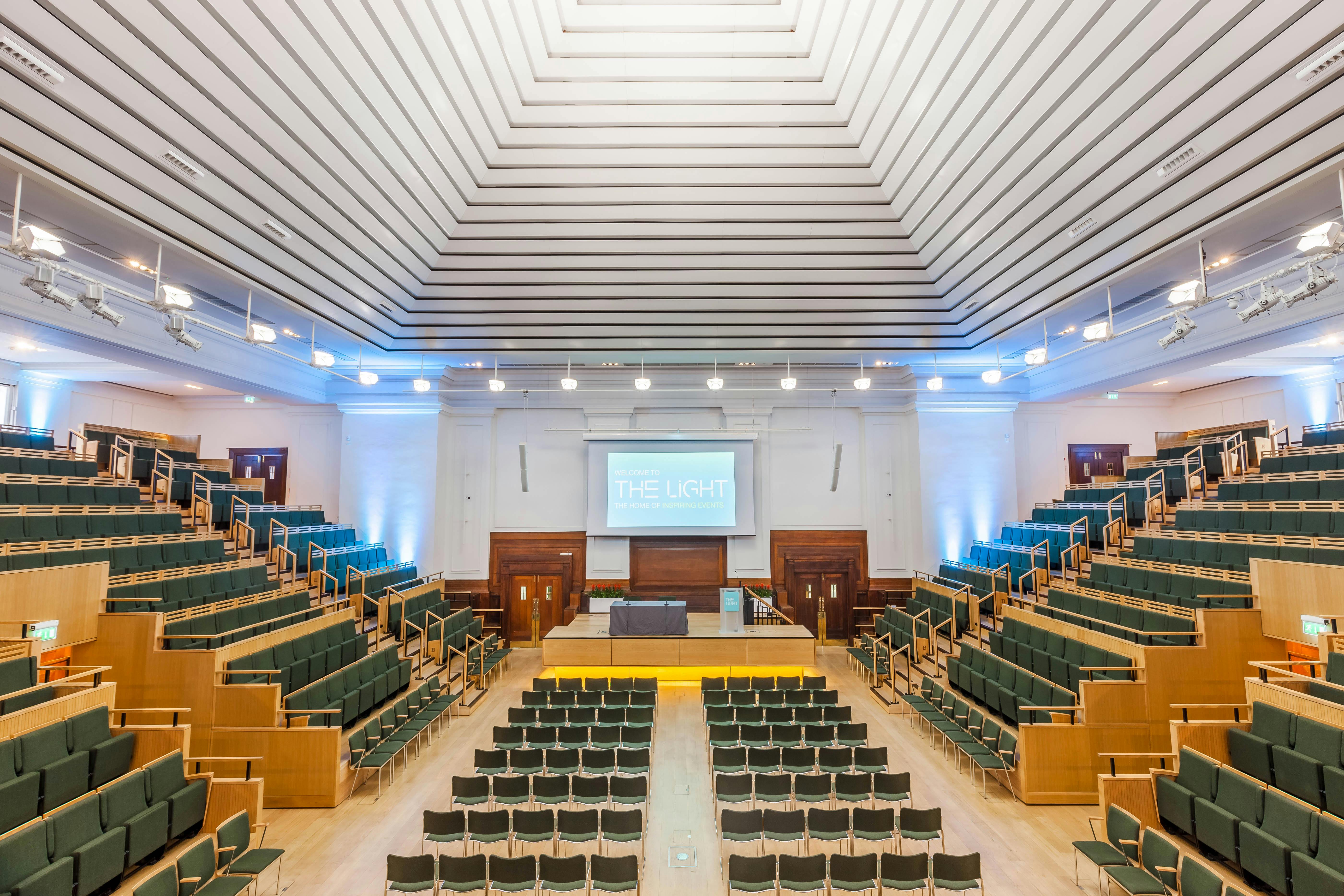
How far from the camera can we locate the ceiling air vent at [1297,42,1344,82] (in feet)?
15.1

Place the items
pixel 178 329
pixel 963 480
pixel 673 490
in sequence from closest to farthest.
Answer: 1. pixel 178 329
2. pixel 963 480
3. pixel 673 490

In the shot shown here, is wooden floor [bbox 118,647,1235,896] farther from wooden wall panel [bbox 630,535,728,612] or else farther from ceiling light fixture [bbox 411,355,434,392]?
ceiling light fixture [bbox 411,355,434,392]

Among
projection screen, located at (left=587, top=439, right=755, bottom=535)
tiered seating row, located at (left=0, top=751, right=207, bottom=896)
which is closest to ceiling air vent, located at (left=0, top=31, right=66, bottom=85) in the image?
tiered seating row, located at (left=0, top=751, right=207, bottom=896)

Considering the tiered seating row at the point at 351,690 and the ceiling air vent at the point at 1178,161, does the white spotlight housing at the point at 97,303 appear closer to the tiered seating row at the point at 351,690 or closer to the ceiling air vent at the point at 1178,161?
the tiered seating row at the point at 351,690

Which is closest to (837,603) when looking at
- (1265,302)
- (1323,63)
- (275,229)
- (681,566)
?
(681,566)

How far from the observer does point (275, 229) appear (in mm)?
7633

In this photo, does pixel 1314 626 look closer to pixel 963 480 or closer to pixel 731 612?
pixel 963 480

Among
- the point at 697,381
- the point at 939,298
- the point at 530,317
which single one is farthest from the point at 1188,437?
the point at 530,317

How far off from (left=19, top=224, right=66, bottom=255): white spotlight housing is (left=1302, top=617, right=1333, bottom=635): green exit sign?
13.1m

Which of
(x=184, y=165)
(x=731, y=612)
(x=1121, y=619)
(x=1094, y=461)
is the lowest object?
(x=731, y=612)

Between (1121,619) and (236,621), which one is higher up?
(236,621)

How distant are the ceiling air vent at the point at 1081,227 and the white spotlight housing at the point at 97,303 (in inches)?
434

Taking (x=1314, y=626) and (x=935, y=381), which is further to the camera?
(x=935, y=381)

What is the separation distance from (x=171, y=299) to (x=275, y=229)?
4.62 feet
